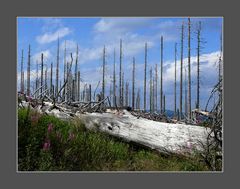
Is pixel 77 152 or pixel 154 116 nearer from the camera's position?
pixel 77 152

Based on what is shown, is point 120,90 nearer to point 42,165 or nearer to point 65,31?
point 65,31

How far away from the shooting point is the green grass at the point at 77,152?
779 centimetres

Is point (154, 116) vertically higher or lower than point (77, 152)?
higher

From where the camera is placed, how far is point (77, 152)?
841 centimetres

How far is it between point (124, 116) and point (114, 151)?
37.3 inches

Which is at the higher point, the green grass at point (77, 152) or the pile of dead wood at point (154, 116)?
the pile of dead wood at point (154, 116)

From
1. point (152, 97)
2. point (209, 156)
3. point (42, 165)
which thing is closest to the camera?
point (42, 165)

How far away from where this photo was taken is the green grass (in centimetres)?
779

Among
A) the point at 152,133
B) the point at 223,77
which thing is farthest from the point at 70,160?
the point at 223,77

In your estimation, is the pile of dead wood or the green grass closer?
the green grass

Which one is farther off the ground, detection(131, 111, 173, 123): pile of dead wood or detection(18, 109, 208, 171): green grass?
detection(131, 111, 173, 123): pile of dead wood

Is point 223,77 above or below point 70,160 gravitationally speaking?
above

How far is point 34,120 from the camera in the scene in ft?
27.4

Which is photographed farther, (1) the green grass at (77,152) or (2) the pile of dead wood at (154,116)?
(2) the pile of dead wood at (154,116)
